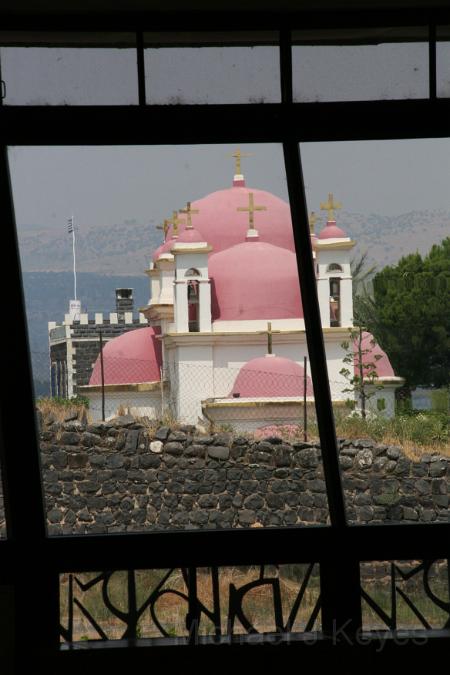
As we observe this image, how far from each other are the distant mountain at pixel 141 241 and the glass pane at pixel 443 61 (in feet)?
2.31

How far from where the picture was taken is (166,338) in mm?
4383

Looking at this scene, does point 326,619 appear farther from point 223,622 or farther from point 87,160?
point 87,160

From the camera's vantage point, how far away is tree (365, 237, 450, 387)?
427 cm

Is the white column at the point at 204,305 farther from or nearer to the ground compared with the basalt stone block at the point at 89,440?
farther from the ground

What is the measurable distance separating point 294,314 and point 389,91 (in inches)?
57.9

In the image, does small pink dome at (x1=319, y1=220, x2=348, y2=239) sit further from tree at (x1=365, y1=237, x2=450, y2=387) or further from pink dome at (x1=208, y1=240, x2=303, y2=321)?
pink dome at (x1=208, y1=240, x2=303, y2=321)

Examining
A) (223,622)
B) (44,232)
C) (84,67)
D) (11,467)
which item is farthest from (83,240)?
(223,622)

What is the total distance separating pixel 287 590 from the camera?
3.70 m

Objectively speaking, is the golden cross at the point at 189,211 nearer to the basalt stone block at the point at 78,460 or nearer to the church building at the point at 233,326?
the church building at the point at 233,326

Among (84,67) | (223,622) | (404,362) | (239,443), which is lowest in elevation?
(223,622)

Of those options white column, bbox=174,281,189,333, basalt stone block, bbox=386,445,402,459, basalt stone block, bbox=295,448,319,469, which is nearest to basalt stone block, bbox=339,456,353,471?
basalt stone block, bbox=295,448,319,469

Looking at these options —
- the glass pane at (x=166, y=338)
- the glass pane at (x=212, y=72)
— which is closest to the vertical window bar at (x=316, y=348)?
the glass pane at (x=166, y=338)

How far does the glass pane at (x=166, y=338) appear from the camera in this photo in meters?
3.90

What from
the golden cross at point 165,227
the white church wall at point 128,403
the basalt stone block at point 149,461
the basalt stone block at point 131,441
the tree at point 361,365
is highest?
the golden cross at point 165,227
